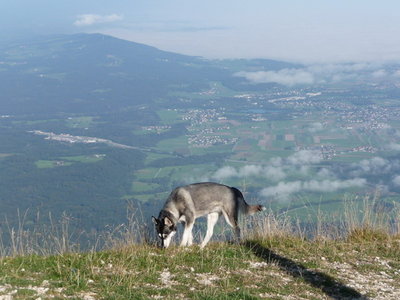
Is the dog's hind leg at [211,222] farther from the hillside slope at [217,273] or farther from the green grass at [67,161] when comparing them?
the green grass at [67,161]

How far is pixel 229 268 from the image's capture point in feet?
30.3

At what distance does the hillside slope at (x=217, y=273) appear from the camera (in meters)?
7.64

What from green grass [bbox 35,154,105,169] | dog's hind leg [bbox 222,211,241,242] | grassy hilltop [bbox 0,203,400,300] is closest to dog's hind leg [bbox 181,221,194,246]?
grassy hilltop [bbox 0,203,400,300]

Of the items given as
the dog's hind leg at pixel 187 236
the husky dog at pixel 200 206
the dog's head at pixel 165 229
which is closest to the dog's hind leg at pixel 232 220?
the husky dog at pixel 200 206

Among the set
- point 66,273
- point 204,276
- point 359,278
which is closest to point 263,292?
point 204,276

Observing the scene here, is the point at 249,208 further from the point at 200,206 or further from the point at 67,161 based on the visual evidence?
the point at 67,161

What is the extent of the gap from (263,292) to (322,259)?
2619 mm

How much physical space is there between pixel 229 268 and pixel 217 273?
14.5 inches

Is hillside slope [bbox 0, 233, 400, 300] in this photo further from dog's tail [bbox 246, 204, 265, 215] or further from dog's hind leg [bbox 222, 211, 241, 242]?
dog's tail [bbox 246, 204, 265, 215]

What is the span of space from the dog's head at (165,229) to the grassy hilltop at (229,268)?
0.94 ft

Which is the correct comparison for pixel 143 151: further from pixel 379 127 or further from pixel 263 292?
pixel 263 292

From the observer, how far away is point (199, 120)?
18725cm

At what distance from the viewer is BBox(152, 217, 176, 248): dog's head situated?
10930 millimetres

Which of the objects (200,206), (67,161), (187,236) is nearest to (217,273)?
(187,236)
